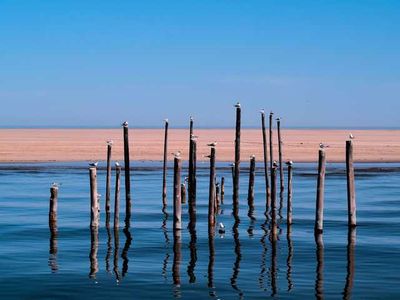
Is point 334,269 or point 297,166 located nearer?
point 334,269

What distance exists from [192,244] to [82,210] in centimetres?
811

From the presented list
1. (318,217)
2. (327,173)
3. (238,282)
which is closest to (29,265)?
(238,282)

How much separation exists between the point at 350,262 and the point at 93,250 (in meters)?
6.79

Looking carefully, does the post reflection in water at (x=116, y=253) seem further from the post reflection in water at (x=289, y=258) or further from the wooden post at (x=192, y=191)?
the post reflection in water at (x=289, y=258)

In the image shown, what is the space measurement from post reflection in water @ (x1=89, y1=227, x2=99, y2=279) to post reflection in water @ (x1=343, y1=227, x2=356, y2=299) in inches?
222

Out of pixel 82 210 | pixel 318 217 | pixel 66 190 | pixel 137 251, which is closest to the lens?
pixel 137 251

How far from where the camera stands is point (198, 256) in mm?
19375

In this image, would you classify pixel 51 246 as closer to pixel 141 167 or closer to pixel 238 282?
pixel 238 282

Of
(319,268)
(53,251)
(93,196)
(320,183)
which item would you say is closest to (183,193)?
(93,196)

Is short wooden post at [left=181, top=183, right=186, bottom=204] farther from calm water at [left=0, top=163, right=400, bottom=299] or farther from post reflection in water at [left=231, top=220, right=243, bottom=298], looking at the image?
post reflection in water at [left=231, top=220, right=243, bottom=298]

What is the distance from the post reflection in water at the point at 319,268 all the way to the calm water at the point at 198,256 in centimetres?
3

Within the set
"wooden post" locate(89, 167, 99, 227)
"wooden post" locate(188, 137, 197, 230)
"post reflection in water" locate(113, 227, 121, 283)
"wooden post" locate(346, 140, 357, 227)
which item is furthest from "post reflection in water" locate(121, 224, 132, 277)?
"wooden post" locate(346, 140, 357, 227)

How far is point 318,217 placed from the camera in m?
22.2

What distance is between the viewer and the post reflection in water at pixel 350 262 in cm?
1566
